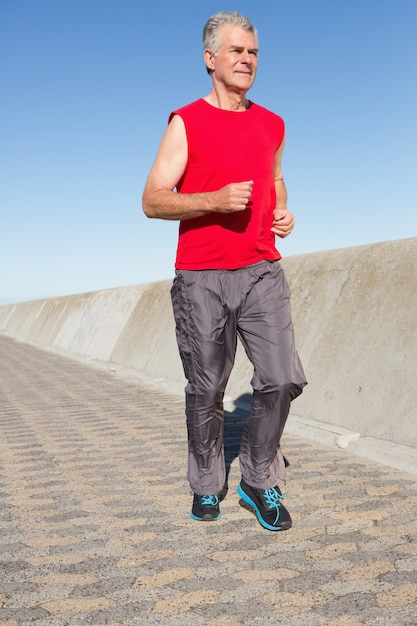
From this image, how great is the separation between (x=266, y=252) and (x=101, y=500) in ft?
5.35

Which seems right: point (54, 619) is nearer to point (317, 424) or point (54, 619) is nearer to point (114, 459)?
point (114, 459)

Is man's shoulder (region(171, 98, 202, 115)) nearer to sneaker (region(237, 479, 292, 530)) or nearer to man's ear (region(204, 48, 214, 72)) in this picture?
man's ear (region(204, 48, 214, 72))

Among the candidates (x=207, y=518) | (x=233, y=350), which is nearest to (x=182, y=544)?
(x=207, y=518)

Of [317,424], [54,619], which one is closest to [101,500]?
[54,619]

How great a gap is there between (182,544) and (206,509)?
0.38 m

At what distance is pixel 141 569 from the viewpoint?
3.03m

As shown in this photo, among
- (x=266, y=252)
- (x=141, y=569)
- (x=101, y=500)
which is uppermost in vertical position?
(x=266, y=252)

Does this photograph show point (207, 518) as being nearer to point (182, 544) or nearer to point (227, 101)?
point (182, 544)

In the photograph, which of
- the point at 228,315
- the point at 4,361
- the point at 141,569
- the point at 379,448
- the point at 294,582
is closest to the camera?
the point at 294,582

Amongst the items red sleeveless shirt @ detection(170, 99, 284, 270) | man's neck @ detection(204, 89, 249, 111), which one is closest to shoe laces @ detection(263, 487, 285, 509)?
red sleeveless shirt @ detection(170, 99, 284, 270)

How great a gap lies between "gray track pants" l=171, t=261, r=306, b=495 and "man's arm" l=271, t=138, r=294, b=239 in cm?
18

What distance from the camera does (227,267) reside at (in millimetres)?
3617

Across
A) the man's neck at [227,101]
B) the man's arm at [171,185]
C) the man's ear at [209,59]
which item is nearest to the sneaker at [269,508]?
the man's arm at [171,185]

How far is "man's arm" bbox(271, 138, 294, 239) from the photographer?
12.2 ft
